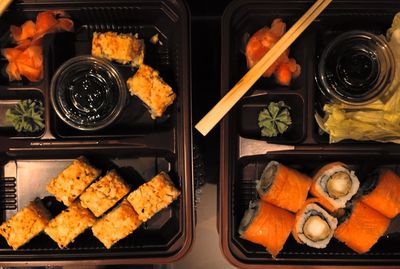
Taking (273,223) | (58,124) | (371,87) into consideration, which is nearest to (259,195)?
(273,223)

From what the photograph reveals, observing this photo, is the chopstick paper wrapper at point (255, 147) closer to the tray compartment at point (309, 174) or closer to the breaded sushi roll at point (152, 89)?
the tray compartment at point (309, 174)

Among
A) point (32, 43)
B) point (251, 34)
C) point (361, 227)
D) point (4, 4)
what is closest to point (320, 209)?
point (361, 227)

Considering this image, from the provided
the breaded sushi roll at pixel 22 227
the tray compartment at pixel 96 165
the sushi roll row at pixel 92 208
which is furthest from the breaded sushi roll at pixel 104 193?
the breaded sushi roll at pixel 22 227

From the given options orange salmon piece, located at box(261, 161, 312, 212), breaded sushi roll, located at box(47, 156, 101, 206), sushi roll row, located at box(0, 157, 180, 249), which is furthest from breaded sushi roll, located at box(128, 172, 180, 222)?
orange salmon piece, located at box(261, 161, 312, 212)

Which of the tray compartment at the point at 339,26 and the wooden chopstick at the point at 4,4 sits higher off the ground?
the wooden chopstick at the point at 4,4

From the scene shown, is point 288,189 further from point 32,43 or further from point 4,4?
point 4,4

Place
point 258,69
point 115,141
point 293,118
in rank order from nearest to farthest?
point 258,69 → point 115,141 → point 293,118

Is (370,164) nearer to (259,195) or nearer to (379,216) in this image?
(379,216)
